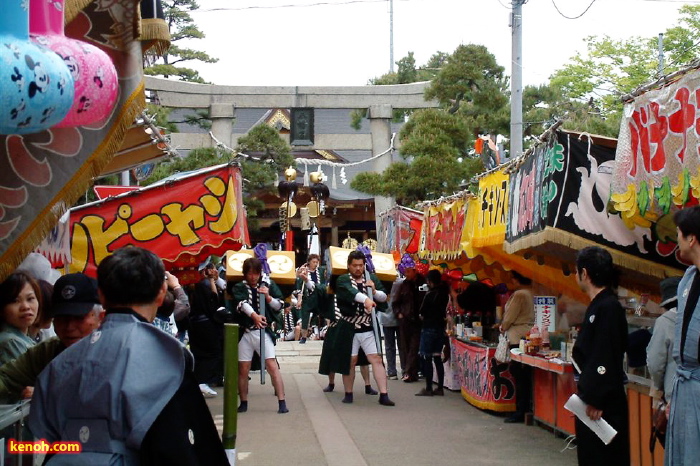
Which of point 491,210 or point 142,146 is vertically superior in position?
point 142,146

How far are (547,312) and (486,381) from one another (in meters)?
1.81

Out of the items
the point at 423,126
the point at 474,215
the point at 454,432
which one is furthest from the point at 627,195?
the point at 423,126

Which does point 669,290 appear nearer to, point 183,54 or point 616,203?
point 616,203

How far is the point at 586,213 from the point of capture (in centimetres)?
812

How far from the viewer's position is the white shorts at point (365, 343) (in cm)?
1255

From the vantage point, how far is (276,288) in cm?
1227

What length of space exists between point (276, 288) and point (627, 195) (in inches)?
248

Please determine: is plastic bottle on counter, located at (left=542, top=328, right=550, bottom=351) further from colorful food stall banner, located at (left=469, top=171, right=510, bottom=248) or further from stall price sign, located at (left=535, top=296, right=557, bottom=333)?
colorful food stall banner, located at (left=469, top=171, right=510, bottom=248)

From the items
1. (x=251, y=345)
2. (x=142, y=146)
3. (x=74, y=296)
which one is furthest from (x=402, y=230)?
(x=74, y=296)

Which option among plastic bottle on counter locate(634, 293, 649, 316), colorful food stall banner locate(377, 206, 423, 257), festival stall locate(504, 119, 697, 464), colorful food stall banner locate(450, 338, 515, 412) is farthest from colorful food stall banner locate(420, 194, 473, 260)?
plastic bottle on counter locate(634, 293, 649, 316)

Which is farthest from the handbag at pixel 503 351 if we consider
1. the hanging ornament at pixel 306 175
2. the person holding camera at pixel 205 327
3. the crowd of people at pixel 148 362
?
the hanging ornament at pixel 306 175

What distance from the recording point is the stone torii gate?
32.4m

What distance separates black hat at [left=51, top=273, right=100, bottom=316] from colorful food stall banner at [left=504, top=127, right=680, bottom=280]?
16.4 feet

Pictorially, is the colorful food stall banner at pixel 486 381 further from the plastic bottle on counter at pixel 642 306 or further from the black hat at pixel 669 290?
the black hat at pixel 669 290
